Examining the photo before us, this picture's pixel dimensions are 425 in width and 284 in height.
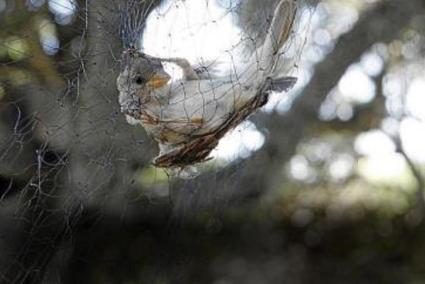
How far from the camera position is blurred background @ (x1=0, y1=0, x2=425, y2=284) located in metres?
0.78

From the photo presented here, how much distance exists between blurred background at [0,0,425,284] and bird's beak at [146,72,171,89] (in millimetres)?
35

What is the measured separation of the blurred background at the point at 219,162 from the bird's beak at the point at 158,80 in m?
0.04

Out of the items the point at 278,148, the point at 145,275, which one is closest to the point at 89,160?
the point at 145,275

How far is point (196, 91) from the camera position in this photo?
0.74 m

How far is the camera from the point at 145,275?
115 centimetres

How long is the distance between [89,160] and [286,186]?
1000 millimetres

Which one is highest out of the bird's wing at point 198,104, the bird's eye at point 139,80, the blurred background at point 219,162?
the bird's eye at point 139,80

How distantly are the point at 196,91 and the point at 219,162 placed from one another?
1.00ft

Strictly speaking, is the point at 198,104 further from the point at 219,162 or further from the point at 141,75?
the point at 219,162

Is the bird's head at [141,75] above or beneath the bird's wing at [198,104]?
above

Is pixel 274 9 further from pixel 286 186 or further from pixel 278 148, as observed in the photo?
pixel 286 186

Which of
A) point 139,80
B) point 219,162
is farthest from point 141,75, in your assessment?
point 219,162

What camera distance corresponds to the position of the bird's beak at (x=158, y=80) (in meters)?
0.73

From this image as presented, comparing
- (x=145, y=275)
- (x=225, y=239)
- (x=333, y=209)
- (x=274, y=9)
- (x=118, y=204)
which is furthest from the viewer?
(x=333, y=209)
